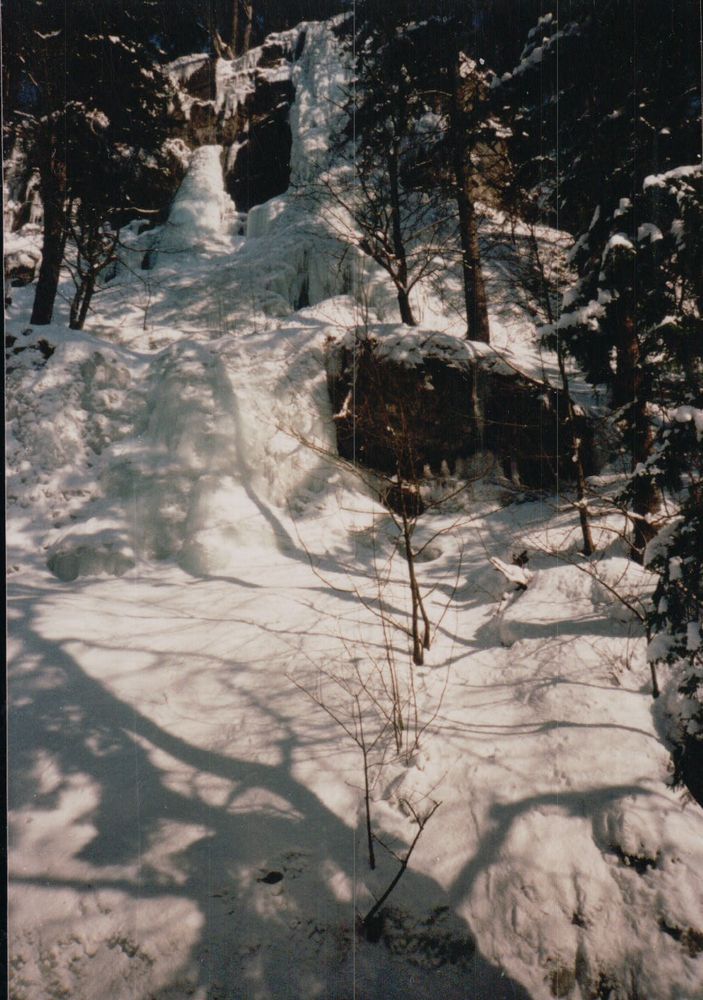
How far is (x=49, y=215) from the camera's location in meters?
7.44

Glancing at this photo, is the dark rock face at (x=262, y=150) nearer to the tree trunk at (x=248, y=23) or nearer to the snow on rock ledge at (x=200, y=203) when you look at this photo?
the snow on rock ledge at (x=200, y=203)

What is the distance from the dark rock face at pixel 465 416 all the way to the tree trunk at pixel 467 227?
1.07 metres

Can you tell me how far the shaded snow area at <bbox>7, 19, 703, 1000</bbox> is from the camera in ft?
6.77

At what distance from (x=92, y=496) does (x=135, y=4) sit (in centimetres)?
508

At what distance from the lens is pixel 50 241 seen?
288 inches

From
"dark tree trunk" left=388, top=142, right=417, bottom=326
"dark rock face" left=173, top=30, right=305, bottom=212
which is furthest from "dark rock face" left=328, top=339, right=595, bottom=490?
"dark rock face" left=173, top=30, right=305, bottom=212

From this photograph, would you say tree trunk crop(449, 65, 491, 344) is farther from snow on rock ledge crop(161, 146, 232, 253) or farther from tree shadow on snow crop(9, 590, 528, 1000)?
snow on rock ledge crop(161, 146, 232, 253)

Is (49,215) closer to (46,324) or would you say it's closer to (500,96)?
(46,324)

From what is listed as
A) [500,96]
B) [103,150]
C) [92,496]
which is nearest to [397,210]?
[500,96]

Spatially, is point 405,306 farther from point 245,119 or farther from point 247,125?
point 247,125

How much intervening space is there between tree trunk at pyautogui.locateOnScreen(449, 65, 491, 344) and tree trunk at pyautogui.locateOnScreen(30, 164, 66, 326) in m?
6.11

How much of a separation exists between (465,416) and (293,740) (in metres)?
5.32

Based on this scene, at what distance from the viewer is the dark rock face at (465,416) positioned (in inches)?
270

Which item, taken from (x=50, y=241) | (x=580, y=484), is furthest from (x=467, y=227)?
(x=50, y=241)
